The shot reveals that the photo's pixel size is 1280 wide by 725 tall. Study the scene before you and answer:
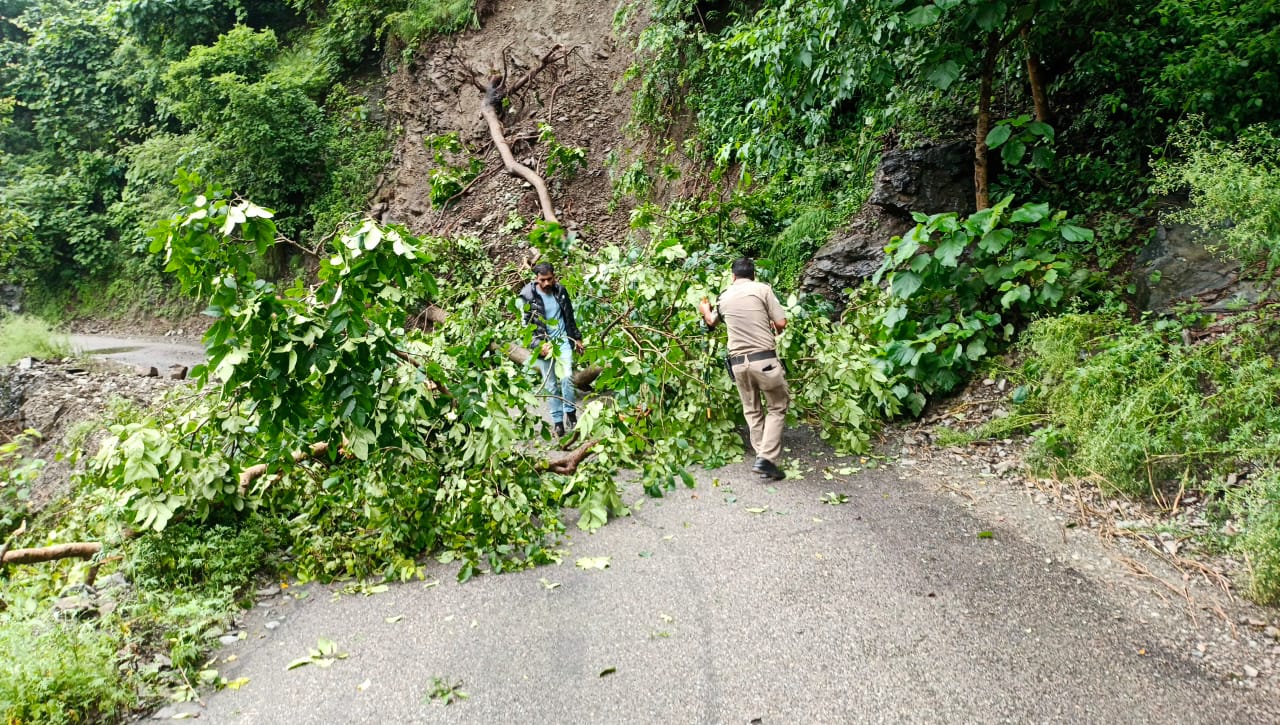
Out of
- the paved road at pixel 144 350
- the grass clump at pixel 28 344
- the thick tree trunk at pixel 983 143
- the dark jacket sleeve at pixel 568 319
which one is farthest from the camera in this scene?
the paved road at pixel 144 350

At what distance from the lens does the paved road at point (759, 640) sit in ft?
9.05

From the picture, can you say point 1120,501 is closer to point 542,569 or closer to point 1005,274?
point 1005,274

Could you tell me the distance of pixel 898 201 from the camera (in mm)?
6723

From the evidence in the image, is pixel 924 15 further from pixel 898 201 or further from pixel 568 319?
pixel 568 319

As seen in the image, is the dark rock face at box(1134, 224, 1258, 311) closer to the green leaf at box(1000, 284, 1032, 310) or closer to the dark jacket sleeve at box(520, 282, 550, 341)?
the green leaf at box(1000, 284, 1032, 310)

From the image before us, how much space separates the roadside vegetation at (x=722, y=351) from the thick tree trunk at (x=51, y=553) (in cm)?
15

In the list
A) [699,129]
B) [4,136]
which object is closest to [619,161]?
[699,129]

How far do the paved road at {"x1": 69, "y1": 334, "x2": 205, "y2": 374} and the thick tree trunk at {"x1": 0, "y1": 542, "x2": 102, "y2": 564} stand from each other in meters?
8.12

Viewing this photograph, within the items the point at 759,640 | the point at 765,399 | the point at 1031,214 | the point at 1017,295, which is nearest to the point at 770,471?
the point at 765,399

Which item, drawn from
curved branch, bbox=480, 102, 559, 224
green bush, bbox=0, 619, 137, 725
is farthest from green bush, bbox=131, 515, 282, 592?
curved branch, bbox=480, 102, 559, 224

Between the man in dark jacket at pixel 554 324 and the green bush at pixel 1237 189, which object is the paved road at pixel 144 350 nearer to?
the man in dark jacket at pixel 554 324

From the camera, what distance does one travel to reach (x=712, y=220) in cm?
822

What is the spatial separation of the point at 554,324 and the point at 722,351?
1.58 metres

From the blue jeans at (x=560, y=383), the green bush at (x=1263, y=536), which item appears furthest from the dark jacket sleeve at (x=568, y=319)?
the green bush at (x=1263, y=536)
